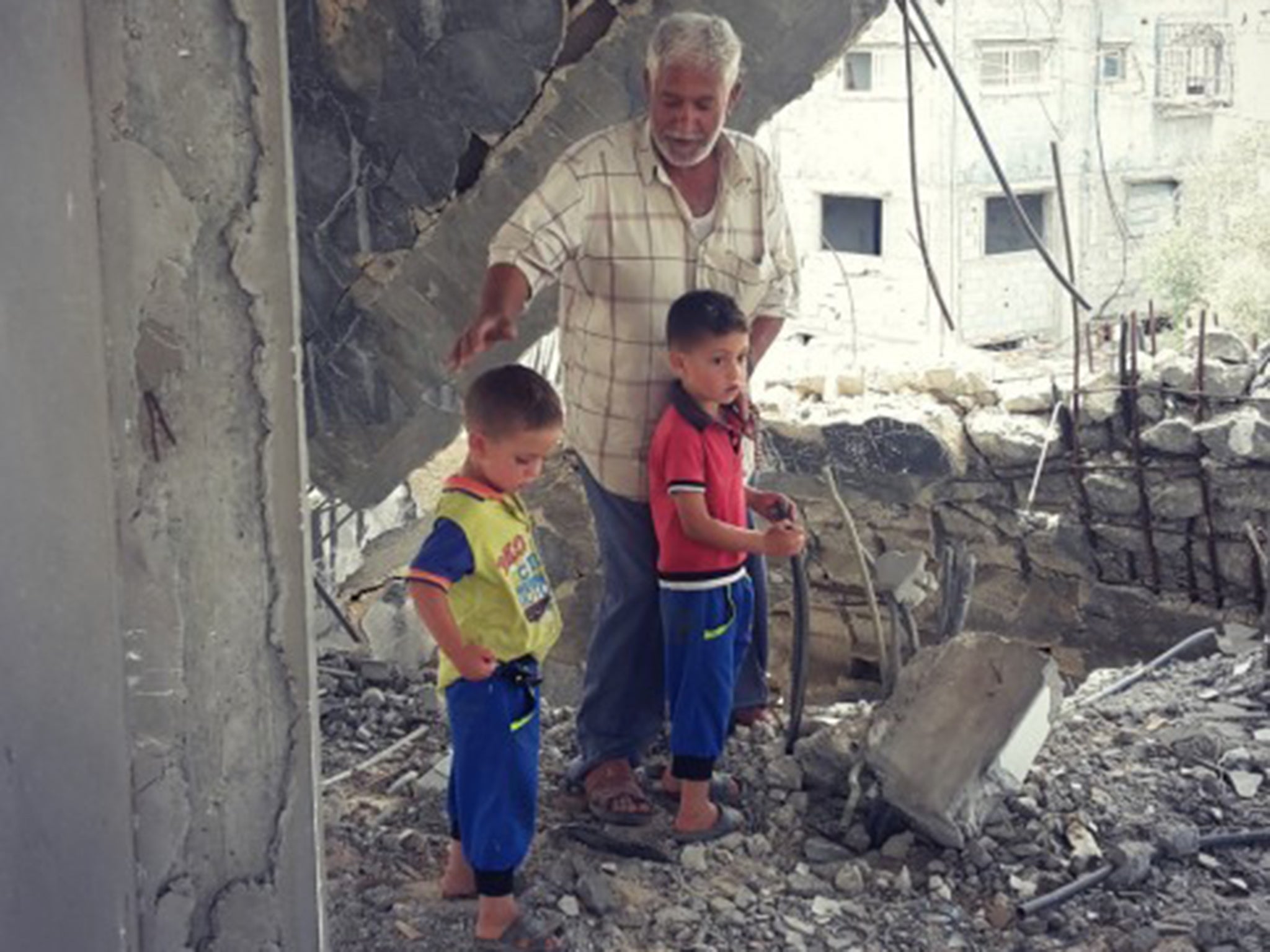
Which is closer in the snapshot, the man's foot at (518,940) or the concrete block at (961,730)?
the man's foot at (518,940)


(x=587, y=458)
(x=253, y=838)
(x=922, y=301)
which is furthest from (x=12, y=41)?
(x=922, y=301)

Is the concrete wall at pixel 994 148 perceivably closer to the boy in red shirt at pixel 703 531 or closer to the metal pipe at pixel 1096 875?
the metal pipe at pixel 1096 875

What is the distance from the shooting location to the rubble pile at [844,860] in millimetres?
3590

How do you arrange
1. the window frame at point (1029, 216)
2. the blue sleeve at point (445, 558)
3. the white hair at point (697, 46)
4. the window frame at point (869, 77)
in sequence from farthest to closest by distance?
the window frame at point (1029, 216), the window frame at point (869, 77), the white hair at point (697, 46), the blue sleeve at point (445, 558)

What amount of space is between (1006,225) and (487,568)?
2060 centimetres

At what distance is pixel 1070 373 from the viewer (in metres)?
9.95

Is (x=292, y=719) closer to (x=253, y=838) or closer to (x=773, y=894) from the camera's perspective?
(x=253, y=838)

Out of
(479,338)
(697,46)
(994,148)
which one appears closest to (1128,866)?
(479,338)

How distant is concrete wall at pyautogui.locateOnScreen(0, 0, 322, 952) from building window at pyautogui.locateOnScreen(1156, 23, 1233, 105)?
2239cm

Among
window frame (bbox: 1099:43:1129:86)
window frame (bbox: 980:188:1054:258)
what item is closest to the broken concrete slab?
window frame (bbox: 980:188:1054:258)

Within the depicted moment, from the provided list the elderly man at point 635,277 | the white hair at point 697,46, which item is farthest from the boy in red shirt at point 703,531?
the white hair at point 697,46

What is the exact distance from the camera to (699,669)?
12.3 ft

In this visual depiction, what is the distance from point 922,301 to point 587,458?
18.6 meters

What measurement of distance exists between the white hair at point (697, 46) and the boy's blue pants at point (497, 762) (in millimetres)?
1323
